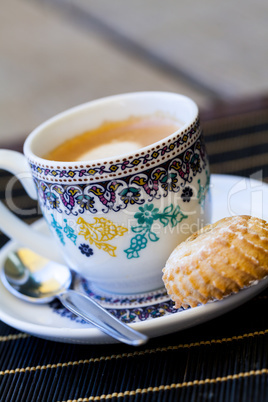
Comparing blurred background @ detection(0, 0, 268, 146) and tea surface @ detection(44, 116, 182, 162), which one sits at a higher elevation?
tea surface @ detection(44, 116, 182, 162)

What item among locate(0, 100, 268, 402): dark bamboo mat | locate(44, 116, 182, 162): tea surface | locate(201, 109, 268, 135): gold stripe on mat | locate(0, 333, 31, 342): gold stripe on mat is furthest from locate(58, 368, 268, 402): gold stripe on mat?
locate(201, 109, 268, 135): gold stripe on mat

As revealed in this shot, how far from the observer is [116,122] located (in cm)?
94

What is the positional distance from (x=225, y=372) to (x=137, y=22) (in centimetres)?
328

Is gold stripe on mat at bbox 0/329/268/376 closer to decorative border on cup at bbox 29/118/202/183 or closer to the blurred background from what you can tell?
decorative border on cup at bbox 29/118/202/183

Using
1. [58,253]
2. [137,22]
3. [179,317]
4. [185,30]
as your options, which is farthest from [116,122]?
[137,22]

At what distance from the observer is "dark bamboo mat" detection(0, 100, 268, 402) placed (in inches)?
22.8

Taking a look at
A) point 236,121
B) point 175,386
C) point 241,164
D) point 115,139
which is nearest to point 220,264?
point 175,386

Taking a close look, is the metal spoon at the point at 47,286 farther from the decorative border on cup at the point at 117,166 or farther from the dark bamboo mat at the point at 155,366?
the decorative border on cup at the point at 117,166

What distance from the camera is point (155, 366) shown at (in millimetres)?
633

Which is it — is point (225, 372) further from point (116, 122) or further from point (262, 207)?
point (116, 122)

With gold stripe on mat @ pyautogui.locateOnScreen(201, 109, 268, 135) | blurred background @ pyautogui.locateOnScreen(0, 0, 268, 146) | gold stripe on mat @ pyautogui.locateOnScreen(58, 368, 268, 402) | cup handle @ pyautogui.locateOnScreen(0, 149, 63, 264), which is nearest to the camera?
gold stripe on mat @ pyautogui.locateOnScreen(58, 368, 268, 402)

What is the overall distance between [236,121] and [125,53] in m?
1.85

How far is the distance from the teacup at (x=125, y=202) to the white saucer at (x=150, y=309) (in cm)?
5

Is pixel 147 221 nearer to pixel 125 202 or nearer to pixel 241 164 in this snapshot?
pixel 125 202
